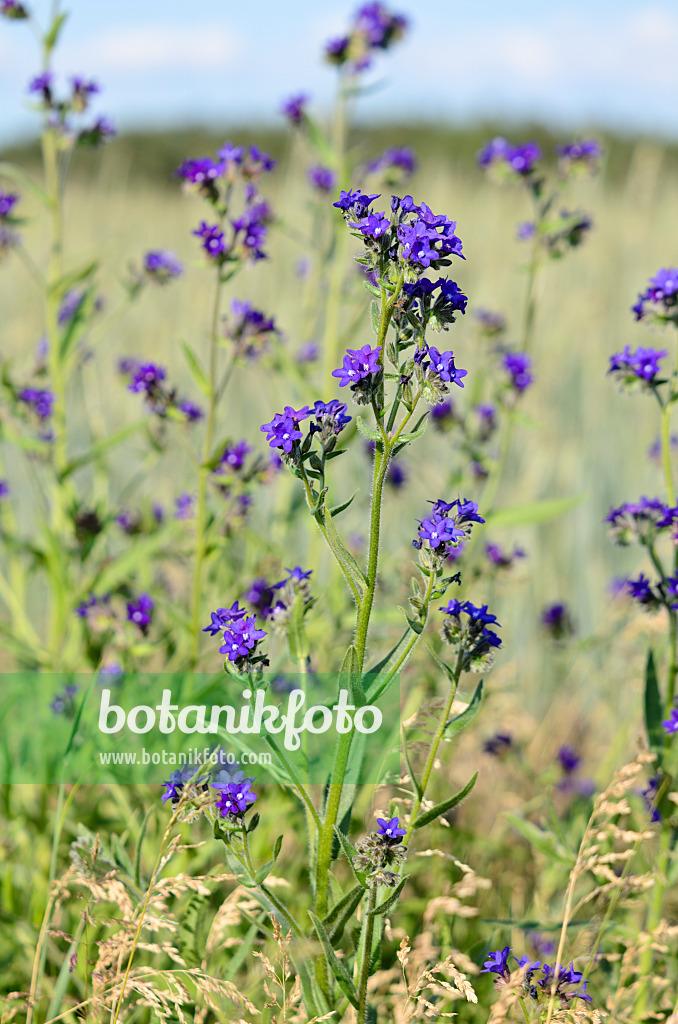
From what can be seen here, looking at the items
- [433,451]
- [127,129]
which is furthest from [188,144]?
[433,451]

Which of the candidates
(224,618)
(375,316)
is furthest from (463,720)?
(375,316)

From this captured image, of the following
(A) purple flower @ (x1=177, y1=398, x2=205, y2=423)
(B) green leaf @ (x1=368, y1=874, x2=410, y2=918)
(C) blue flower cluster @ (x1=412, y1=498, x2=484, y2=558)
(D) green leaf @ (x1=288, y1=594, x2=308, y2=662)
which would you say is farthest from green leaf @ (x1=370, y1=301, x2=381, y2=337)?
(A) purple flower @ (x1=177, y1=398, x2=205, y2=423)

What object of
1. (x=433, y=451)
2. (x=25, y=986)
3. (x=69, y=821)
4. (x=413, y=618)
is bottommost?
(x=25, y=986)

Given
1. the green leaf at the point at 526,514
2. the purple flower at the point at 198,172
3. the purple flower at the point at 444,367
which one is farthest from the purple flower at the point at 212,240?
the green leaf at the point at 526,514

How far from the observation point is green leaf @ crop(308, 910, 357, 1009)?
1.23m

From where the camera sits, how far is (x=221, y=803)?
1285 millimetres

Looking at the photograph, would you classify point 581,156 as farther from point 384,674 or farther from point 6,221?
point 384,674

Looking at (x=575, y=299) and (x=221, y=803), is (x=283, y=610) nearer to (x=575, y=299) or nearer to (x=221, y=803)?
(x=221, y=803)

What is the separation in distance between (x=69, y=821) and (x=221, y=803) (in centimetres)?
103

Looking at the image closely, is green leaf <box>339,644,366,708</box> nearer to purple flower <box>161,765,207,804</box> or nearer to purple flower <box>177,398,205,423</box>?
purple flower <box>161,765,207,804</box>

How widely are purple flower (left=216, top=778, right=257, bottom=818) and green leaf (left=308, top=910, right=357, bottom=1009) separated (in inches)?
7.0
